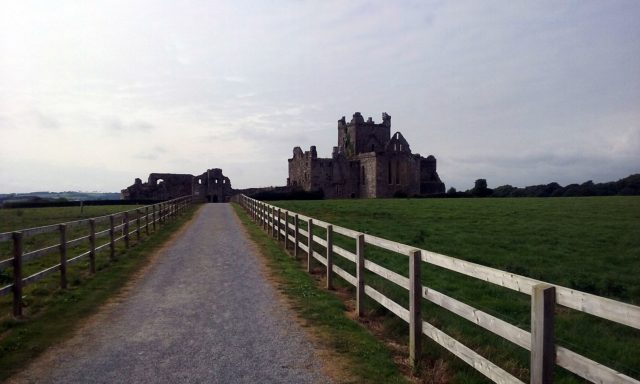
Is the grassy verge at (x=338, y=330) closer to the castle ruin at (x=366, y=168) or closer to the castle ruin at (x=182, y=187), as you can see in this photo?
the castle ruin at (x=366, y=168)

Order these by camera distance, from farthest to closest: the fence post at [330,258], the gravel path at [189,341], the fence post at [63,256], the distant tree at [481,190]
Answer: the distant tree at [481,190]
the fence post at [330,258]
the fence post at [63,256]
the gravel path at [189,341]

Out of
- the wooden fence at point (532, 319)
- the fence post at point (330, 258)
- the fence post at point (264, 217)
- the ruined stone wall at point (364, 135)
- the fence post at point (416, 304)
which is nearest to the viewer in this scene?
the wooden fence at point (532, 319)

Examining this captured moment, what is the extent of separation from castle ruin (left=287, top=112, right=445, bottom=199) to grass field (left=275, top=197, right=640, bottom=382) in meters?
43.2

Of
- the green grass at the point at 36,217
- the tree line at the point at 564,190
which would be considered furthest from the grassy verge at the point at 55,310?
the tree line at the point at 564,190

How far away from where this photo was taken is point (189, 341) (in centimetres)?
667

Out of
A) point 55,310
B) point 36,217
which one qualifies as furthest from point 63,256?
point 36,217

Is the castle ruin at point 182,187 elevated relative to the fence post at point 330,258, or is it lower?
elevated

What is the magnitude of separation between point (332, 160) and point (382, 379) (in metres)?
74.3

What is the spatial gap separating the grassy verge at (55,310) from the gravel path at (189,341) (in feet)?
0.91

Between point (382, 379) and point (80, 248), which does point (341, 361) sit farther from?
point (80, 248)

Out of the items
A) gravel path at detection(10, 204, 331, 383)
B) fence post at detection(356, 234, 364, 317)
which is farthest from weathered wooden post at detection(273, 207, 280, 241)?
fence post at detection(356, 234, 364, 317)

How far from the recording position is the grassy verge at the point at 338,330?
5.64m

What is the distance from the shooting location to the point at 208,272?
12.0 m

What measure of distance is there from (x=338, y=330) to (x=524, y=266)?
25.8ft
